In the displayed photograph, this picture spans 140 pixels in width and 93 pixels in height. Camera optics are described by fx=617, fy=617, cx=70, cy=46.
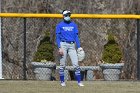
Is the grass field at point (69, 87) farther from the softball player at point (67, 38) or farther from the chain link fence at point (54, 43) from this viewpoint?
the chain link fence at point (54, 43)

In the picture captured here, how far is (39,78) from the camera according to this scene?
14.9 metres

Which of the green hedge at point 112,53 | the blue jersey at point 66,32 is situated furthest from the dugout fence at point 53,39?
the blue jersey at point 66,32

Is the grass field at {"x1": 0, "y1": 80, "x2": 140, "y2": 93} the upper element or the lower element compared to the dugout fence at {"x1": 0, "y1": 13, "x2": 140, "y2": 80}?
lower

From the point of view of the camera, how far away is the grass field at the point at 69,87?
12.8 metres

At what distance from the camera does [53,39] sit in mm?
16625

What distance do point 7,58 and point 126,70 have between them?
10.7ft

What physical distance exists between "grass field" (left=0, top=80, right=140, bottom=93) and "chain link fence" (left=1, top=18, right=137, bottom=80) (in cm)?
206

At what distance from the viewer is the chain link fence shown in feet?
54.3

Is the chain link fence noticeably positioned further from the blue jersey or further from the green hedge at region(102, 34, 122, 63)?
the blue jersey

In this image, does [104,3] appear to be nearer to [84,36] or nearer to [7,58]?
[84,36]

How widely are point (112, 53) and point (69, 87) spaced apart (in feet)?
7.04

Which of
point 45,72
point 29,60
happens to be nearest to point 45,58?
point 45,72

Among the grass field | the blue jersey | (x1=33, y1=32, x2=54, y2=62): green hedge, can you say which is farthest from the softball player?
(x1=33, y1=32, x2=54, y2=62): green hedge

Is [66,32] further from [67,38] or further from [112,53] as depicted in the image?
[112,53]
